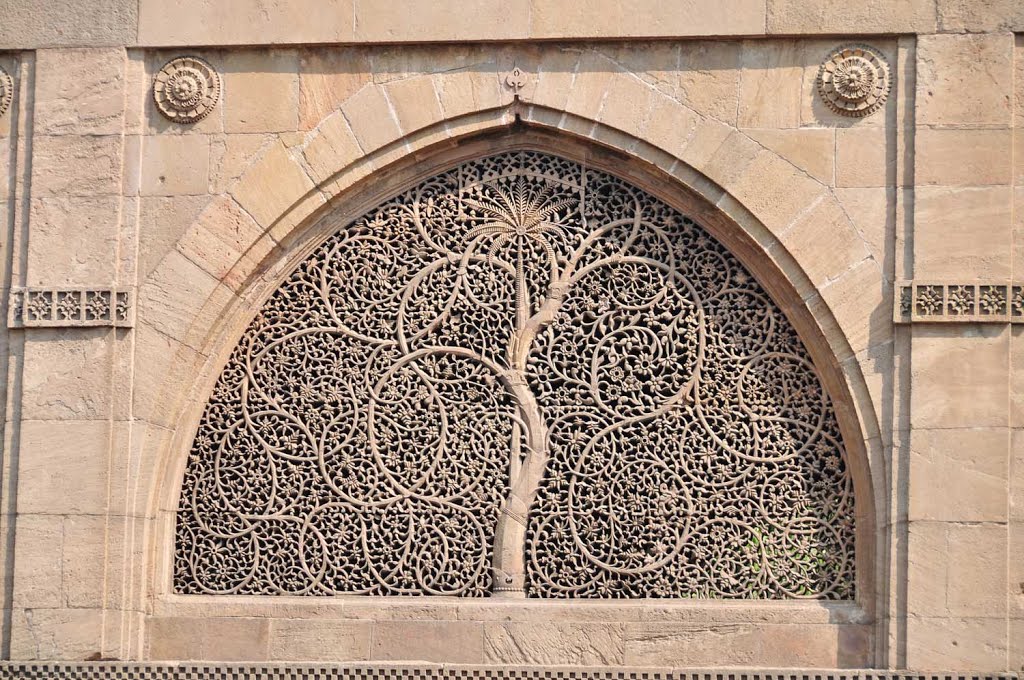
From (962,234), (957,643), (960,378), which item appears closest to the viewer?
(957,643)

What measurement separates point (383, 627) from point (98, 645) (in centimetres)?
141

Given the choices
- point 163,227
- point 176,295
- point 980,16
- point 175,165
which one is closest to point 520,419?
point 176,295

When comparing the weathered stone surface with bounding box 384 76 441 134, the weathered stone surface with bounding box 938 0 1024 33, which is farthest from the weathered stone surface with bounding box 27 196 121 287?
the weathered stone surface with bounding box 938 0 1024 33

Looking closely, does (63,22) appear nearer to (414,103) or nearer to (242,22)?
(242,22)

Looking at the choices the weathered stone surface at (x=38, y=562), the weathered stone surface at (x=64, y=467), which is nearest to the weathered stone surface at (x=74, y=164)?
the weathered stone surface at (x=64, y=467)

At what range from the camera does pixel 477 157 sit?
893cm

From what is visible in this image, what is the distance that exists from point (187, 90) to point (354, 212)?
105 centimetres

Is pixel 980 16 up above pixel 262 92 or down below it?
above

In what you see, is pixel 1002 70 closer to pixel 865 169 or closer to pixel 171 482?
pixel 865 169

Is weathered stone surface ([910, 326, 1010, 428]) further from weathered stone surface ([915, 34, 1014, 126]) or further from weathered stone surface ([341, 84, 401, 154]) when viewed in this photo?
weathered stone surface ([341, 84, 401, 154])

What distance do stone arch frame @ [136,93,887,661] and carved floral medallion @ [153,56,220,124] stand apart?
0.42 m

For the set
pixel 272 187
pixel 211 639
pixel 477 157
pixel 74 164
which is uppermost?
pixel 477 157

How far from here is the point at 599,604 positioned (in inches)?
334

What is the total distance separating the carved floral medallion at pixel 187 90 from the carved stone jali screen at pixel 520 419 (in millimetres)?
964
